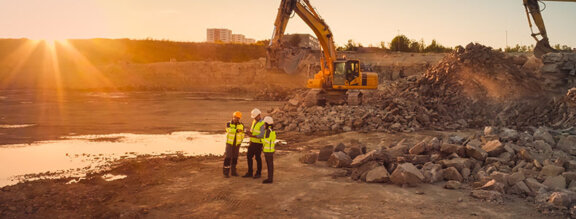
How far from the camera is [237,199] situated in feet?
24.6

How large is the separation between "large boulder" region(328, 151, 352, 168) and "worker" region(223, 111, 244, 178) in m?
2.26

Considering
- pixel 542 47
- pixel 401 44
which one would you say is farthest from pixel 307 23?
pixel 401 44

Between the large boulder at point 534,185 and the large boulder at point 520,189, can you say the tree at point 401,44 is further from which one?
the large boulder at point 520,189

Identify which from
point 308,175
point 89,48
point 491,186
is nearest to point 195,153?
point 308,175

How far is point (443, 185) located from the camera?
848 cm

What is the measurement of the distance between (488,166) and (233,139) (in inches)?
203

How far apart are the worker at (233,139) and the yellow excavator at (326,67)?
10.5 m

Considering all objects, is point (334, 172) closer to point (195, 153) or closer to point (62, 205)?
point (195, 153)

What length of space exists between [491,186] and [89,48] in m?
69.7

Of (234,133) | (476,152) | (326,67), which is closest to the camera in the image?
A: (234,133)

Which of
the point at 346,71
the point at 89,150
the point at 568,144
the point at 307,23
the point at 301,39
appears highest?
the point at 301,39

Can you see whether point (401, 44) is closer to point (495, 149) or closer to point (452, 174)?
point (495, 149)

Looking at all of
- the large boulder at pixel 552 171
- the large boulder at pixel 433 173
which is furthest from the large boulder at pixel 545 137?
the large boulder at pixel 433 173

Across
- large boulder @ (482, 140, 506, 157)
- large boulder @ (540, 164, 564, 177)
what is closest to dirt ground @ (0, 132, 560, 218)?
large boulder @ (540, 164, 564, 177)
